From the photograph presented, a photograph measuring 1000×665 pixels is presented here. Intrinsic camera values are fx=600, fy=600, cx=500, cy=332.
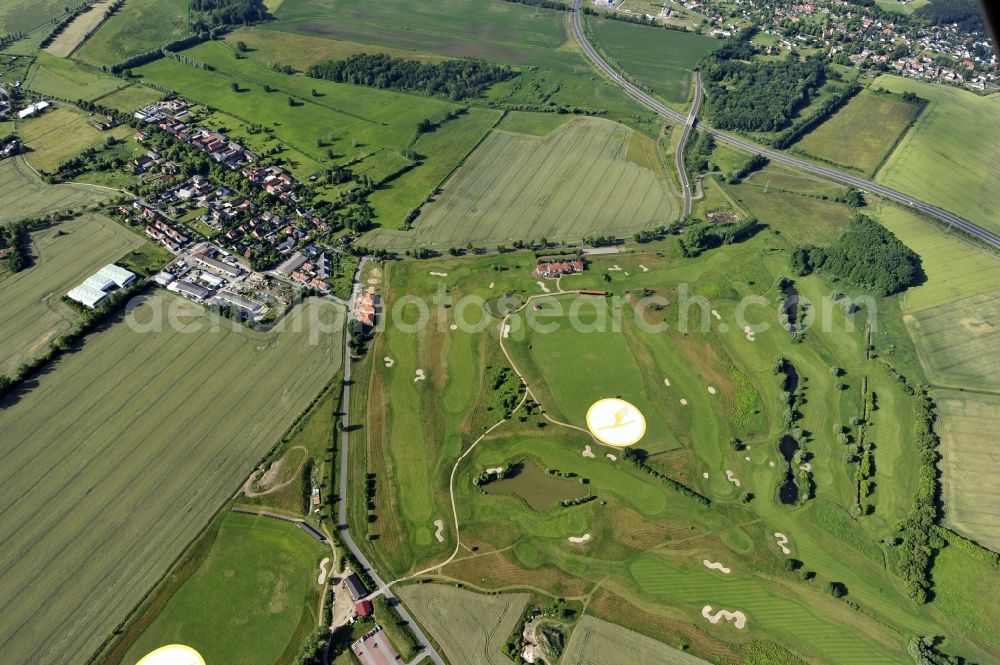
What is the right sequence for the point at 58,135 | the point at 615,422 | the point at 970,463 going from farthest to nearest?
1. the point at 58,135
2. the point at 615,422
3. the point at 970,463

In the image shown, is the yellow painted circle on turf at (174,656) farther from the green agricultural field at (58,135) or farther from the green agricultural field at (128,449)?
the green agricultural field at (58,135)

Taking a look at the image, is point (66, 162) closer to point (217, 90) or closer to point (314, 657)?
point (217, 90)

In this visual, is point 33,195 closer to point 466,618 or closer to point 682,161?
point 466,618

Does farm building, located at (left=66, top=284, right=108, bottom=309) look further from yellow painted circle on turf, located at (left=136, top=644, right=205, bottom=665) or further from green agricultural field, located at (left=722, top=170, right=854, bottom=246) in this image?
green agricultural field, located at (left=722, top=170, right=854, bottom=246)

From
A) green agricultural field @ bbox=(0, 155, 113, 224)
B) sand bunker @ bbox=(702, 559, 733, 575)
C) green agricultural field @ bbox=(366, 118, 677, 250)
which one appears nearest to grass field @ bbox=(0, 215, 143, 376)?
green agricultural field @ bbox=(0, 155, 113, 224)

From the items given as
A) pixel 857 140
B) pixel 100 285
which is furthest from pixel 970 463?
pixel 100 285

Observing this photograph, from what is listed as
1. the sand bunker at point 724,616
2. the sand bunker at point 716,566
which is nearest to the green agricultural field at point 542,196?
the sand bunker at point 716,566
